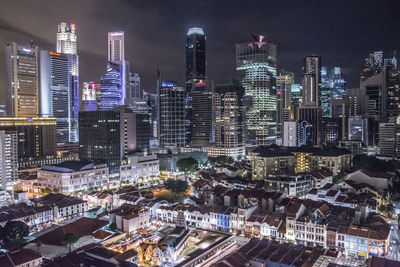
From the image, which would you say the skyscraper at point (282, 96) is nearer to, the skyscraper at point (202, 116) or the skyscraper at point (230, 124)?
the skyscraper at point (202, 116)

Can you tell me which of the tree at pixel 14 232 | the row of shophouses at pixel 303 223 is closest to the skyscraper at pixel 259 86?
the row of shophouses at pixel 303 223

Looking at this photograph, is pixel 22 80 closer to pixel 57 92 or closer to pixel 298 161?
pixel 57 92

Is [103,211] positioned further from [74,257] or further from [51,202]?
[74,257]

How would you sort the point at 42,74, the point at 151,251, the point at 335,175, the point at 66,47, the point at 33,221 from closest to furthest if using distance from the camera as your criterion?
the point at 151,251 < the point at 33,221 < the point at 335,175 < the point at 42,74 < the point at 66,47

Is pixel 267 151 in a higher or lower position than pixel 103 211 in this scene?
higher

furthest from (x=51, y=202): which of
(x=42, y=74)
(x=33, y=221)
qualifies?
(x=42, y=74)

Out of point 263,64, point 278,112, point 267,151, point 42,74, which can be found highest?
point 263,64

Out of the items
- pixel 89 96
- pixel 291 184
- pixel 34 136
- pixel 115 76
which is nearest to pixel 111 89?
pixel 115 76
